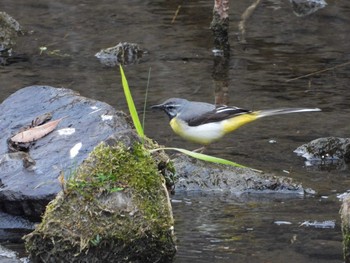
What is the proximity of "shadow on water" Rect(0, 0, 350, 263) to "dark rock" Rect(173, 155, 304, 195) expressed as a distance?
0.48ft

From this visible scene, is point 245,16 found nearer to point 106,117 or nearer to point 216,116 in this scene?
point 216,116

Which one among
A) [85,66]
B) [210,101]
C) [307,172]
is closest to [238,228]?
[307,172]

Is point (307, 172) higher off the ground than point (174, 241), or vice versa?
point (174, 241)

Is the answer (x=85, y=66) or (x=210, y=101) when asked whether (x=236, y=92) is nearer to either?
(x=210, y=101)

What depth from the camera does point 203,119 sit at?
33.2ft

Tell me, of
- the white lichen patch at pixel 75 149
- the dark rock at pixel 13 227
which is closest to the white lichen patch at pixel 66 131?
the white lichen patch at pixel 75 149

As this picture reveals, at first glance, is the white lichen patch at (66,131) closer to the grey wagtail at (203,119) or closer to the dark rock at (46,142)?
the dark rock at (46,142)

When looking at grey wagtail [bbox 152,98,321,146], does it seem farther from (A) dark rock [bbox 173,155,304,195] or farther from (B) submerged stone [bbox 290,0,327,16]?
(B) submerged stone [bbox 290,0,327,16]

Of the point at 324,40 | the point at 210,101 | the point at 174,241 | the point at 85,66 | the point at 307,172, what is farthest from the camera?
the point at 324,40

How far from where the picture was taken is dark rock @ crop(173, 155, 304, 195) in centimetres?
905

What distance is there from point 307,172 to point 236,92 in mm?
3310

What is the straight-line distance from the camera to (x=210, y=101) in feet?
41.5

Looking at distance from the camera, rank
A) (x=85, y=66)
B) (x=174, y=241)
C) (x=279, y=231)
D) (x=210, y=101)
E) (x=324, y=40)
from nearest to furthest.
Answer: (x=174, y=241) → (x=279, y=231) → (x=210, y=101) → (x=85, y=66) → (x=324, y=40)

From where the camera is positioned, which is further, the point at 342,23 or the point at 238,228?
the point at 342,23
